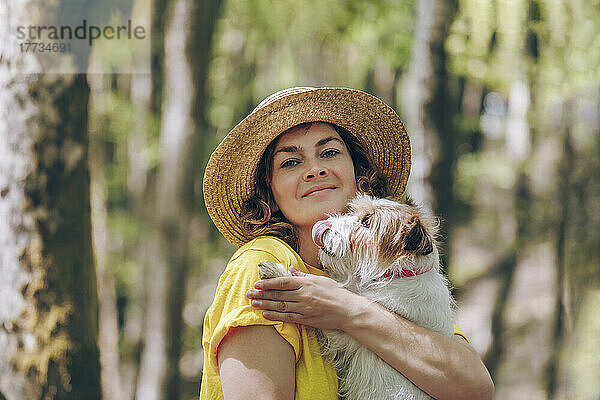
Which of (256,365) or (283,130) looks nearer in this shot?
(256,365)

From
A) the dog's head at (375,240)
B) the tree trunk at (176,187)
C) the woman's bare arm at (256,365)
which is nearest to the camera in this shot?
the woman's bare arm at (256,365)

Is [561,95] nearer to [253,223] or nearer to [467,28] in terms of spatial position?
[467,28]

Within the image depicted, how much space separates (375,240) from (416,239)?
0.42 ft

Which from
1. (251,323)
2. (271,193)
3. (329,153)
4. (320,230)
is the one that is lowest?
(251,323)

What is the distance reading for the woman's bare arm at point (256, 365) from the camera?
165cm

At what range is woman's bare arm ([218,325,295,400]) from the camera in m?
1.65

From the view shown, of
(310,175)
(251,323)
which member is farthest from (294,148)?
(251,323)

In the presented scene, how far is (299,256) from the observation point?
80.8 inches

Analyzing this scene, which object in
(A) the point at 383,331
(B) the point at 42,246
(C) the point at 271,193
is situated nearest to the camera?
(A) the point at 383,331

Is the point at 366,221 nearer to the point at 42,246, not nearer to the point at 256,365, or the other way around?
the point at 256,365

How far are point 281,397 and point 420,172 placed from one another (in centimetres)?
377

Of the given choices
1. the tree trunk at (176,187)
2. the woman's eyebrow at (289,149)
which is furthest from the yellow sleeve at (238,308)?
the tree trunk at (176,187)

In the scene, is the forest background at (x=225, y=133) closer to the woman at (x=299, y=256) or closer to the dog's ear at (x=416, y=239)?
the woman at (x=299, y=256)

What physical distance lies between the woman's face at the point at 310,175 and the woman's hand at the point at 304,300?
0.28m
